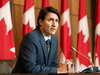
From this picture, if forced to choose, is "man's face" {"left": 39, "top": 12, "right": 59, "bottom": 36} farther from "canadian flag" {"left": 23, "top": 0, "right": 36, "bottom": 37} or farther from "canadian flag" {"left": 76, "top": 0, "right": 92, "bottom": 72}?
"canadian flag" {"left": 76, "top": 0, "right": 92, "bottom": 72}

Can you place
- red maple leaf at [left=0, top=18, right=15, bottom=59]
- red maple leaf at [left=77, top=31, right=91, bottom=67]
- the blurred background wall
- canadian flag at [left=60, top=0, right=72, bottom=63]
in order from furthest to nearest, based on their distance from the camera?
red maple leaf at [left=77, top=31, right=91, bottom=67] < canadian flag at [left=60, top=0, right=72, bottom=63] < the blurred background wall < red maple leaf at [left=0, top=18, right=15, bottom=59]

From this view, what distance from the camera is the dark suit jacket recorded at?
1.61 metres

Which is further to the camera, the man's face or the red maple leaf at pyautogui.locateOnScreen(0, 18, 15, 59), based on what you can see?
the red maple leaf at pyautogui.locateOnScreen(0, 18, 15, 59)

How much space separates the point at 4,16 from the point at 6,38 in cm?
46

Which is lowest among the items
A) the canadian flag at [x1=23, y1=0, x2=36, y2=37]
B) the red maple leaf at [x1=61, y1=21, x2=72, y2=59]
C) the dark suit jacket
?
the dark suit jacket

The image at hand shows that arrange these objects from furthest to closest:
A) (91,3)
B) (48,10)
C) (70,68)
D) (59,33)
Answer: (91,3) < (59,33) < (48,10) < (70,68)

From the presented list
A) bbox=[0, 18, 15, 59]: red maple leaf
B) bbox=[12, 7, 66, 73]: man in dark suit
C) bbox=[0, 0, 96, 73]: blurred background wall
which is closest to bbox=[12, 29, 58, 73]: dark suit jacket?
bbox=[12, 7, 66, 73]: man in dark suit

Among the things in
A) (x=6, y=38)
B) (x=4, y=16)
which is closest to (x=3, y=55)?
(x=6, y=38)

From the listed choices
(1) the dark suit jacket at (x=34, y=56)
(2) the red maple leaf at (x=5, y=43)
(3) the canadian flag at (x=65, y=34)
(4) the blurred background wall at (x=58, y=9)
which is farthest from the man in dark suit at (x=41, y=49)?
(3) the canadian flag at (x=65, y=34)

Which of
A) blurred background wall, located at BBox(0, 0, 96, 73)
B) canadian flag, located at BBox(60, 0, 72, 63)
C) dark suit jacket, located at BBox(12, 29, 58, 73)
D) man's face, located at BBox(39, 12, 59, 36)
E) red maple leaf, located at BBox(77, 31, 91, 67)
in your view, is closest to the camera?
dark suit jacket, located at BBox(12, 29, 58, 73)

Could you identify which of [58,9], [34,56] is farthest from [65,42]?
[34,56]

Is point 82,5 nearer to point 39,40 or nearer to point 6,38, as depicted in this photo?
point 6,38

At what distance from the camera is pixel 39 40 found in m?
1.87

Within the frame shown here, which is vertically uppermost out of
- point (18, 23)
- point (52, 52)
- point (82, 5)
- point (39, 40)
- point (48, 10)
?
point (82, 5)
